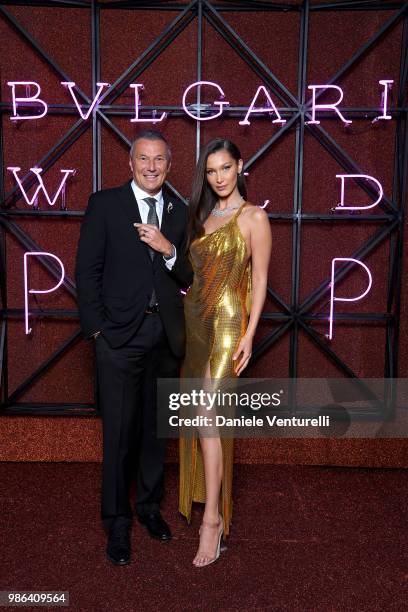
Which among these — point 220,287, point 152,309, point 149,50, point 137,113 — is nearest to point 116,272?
point 152,309

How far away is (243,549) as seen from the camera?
265 centimetres

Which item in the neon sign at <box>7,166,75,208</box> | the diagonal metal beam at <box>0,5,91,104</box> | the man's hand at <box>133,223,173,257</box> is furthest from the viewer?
the diagonal metal beam at <box>0,5,91,104</box>

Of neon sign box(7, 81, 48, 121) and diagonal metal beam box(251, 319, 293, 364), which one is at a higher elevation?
neon sign box(7, 81, 48, 121)

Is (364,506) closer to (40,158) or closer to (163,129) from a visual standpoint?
(163,129)

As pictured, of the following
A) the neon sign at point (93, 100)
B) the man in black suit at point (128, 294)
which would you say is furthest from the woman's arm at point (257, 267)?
the neon sign at point (93, 100)

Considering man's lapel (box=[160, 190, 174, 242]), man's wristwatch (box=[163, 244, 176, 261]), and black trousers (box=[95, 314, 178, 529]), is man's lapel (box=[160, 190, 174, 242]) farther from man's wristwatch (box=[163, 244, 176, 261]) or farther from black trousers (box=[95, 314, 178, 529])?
black trousers (box=[95, 314, 178, 529])

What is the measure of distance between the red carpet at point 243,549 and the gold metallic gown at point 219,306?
291 millimetres

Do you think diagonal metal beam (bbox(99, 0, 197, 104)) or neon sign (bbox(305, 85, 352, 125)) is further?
diagonal metal beam (bbox(99, 0, 197, 104))

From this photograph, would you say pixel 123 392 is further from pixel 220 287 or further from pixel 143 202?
pixel 143 202

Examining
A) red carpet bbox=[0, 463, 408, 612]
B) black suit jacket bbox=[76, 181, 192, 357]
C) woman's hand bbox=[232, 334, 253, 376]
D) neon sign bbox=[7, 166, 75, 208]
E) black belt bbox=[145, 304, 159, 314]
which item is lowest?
red carpet bbox=[0, 463, 408, 612]

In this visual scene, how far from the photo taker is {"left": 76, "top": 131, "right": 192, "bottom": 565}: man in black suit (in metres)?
2.52

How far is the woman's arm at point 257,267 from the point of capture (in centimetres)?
251

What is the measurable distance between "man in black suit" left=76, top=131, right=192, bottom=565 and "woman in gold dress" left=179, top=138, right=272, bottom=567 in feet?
0.29

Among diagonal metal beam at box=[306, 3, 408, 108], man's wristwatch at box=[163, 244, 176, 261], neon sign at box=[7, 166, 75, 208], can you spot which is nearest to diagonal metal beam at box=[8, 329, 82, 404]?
neon sign at box=[7, 166, 75, 208]
